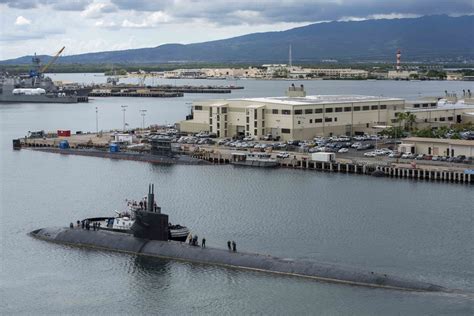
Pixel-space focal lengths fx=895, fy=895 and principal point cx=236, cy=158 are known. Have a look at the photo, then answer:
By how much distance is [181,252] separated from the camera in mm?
22984

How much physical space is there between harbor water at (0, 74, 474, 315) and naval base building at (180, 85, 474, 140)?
26.4ft

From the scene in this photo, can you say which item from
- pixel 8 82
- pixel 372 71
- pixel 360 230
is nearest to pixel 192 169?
pixel 360 230

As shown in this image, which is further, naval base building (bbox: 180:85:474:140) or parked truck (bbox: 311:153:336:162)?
naval base building (bbox: 180:85:474:140)

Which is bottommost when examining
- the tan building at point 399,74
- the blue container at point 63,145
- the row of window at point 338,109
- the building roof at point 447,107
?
the blue container at point 63,145

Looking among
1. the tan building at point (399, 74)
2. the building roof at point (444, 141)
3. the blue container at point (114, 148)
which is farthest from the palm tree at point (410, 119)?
the tan building at point (399, 74)

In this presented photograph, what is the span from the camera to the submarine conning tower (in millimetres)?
23297

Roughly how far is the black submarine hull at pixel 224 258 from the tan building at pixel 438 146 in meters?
20.7

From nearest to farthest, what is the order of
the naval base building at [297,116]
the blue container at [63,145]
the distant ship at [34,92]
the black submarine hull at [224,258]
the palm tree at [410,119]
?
the black submarine hull at [224,258] < the blue container at [63,145] < the naval base building at [297,116] < the palm tree at [410,119] < the distant ship at [34,92]

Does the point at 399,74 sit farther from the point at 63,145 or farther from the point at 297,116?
the point at 63,145

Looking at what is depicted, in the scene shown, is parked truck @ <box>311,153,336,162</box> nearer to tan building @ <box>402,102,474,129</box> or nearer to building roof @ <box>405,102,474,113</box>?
tan building @ <box>402,102,474,129</box>

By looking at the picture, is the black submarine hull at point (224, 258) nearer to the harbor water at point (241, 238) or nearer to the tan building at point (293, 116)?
the harbor water at point (241, 238)

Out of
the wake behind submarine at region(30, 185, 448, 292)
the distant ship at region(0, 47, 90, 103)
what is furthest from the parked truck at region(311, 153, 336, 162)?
the distant ship at region(0, 47, 90, 103)

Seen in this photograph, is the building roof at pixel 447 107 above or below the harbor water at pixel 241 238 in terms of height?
above

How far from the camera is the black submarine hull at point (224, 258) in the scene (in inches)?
795
